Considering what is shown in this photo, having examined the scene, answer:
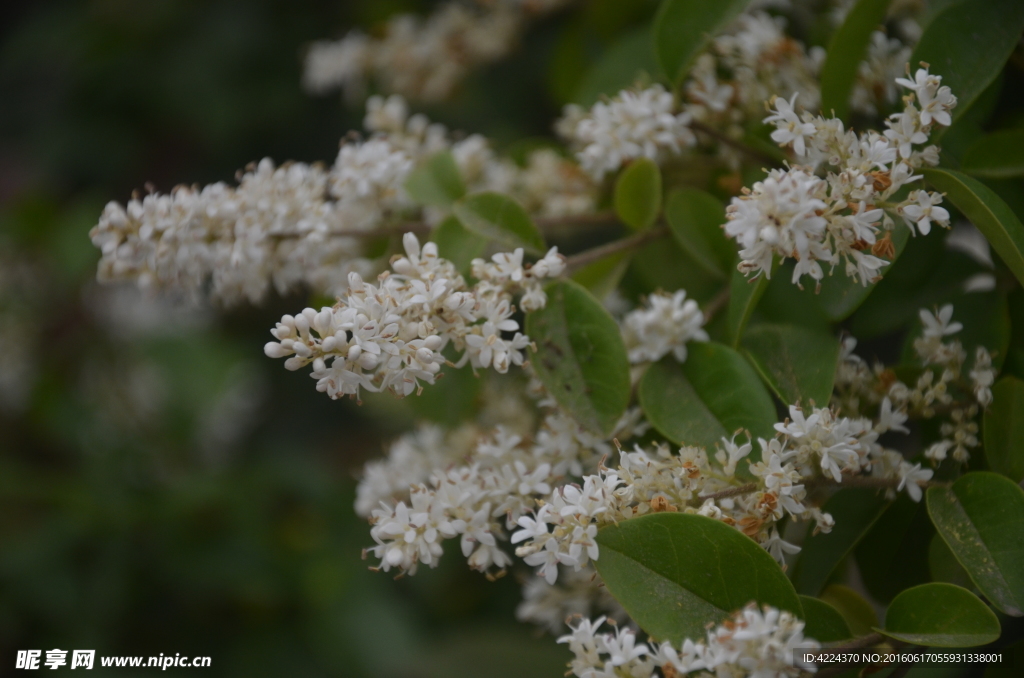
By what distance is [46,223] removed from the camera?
1.79m

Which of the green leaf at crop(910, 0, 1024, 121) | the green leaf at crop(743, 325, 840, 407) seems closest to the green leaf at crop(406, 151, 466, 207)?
the green leaf at crop(743, 325, 840, 407)

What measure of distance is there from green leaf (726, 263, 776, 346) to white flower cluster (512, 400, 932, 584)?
0.09m

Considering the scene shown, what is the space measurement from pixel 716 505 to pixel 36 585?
154cm

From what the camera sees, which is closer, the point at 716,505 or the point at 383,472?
the point at 716,505

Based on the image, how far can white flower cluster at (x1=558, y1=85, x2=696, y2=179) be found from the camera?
2.48 feet

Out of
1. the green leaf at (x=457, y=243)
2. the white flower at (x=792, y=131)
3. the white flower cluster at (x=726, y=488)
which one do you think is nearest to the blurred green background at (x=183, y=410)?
the green leaf at (x=457, y=243)

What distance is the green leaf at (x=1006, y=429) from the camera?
592 millimetres

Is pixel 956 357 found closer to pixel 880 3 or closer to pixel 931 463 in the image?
pixel 931 463

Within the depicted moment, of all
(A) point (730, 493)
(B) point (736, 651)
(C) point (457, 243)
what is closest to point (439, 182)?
(C) point (457, 243)

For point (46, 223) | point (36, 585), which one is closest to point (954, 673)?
point (36, 585)

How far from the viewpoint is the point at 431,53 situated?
1.32 meters

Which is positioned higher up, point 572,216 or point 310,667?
point 572,216

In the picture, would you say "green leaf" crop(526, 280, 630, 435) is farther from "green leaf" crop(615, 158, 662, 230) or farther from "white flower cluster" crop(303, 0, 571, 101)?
"white flower cluster" crop(303, 0, 571, 101)

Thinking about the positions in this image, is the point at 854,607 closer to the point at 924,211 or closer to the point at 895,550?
the point at 895,550
